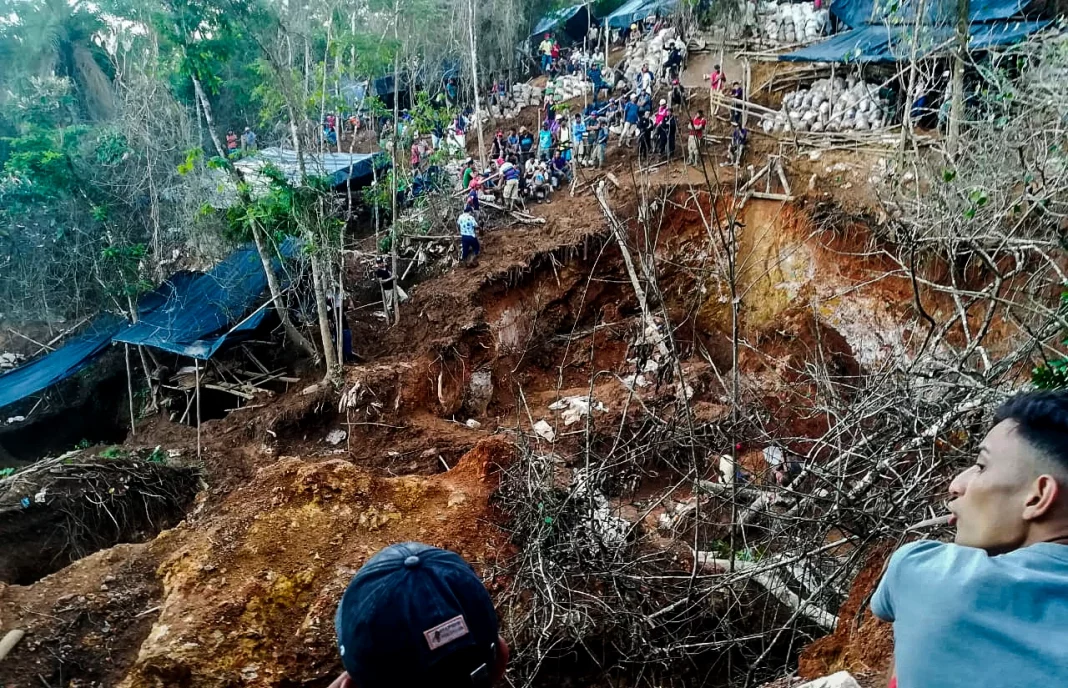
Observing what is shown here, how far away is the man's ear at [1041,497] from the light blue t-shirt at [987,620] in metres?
0.08

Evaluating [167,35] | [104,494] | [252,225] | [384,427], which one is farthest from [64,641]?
[167,35]

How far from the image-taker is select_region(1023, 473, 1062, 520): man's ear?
4.02 ft

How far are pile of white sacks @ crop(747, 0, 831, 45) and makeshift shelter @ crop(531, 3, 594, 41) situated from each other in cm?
640

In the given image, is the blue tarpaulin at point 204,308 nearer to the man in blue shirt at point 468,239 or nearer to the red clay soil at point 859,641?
the man in blue shirt at point 468,239

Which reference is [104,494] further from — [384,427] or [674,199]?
[674,199]

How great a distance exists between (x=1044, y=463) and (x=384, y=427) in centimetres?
727

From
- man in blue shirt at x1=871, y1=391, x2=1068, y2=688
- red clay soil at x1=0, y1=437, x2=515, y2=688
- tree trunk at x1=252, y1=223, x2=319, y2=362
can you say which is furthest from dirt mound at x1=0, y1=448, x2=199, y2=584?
man in blue shirt at x1=871, y1=391, x2=1068, y2=688

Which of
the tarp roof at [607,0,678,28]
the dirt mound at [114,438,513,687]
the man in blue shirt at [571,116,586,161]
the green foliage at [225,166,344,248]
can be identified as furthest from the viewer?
the tarp roof at [607,0,678,28]

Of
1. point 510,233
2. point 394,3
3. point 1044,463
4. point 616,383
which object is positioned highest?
point 394,3

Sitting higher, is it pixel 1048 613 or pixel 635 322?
pixel 1048 613

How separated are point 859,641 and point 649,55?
56.7 ft

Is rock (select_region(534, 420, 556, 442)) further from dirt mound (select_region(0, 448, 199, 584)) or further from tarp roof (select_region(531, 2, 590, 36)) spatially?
tarp roof (select_region(531, 2, 590, 36))

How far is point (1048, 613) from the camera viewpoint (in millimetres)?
1118

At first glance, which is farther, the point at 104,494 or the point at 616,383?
the point at 616,383
